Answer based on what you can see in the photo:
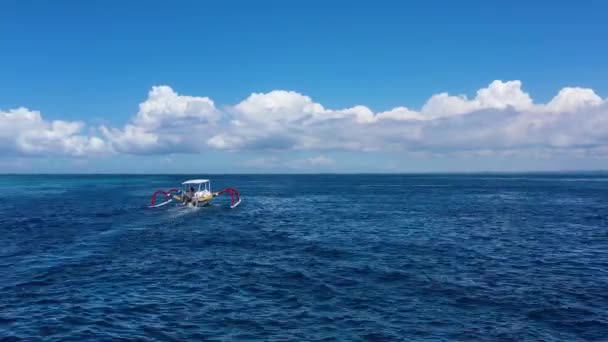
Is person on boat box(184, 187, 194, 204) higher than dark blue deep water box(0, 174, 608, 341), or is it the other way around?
person on boat box(184, 187, 194, 204)

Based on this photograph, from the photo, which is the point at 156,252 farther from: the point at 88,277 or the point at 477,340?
the point at 477,340

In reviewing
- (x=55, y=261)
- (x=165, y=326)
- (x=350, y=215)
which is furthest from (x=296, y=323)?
(x=350, y=215)

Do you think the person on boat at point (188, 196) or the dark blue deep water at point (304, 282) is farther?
the person on boat at point (188, 196)

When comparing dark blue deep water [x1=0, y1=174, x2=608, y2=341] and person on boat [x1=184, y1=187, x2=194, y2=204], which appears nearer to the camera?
dark blue deep water [x1=0, y1=174, x2=608, y2=341]

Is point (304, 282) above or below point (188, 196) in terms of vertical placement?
below

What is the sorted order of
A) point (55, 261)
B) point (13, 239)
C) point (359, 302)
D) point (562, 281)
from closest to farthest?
point (359, 302)
point (562, 281)
point (55, 261)
point (13, 239)

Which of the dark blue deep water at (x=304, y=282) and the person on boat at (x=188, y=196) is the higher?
the person on boat at (x=188, y=196)

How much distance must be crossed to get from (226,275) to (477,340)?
1803 centimetres

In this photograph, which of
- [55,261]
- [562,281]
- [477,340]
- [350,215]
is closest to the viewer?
[477,340]

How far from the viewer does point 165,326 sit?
20766mm

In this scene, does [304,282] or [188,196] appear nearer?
[304,282]

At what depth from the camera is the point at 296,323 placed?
69.6 feet

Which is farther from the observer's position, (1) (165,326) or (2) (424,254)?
(2) (424,254)

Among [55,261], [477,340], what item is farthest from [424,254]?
[55,261]
